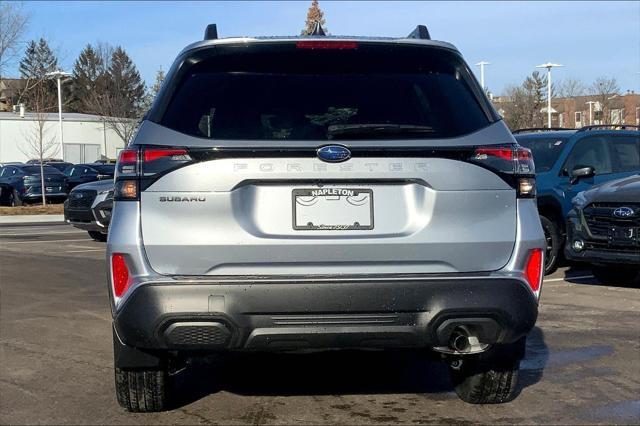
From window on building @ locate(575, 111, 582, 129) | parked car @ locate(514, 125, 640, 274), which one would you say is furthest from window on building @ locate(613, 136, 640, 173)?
window on building @ locate(575, 111, 582, 129)

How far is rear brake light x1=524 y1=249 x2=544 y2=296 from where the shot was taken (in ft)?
13.5

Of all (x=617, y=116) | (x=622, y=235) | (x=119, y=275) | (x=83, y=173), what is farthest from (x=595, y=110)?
(x=119, y=275)

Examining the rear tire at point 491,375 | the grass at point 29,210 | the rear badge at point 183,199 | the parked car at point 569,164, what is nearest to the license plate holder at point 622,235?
the parked car at point 569,164

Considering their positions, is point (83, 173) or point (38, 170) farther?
point (83, 173)

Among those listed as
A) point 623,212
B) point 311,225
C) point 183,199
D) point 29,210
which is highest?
point 183,199

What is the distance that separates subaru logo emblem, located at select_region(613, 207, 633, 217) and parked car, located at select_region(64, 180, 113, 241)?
28.2 feet

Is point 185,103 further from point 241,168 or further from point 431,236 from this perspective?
point 431,236

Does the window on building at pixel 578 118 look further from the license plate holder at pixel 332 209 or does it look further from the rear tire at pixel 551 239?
the license plate holder at pixel 332 209

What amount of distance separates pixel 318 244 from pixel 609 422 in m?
2.00

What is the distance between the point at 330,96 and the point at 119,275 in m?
1.33

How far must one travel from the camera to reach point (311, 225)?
396cm

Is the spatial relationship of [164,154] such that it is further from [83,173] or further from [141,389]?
[83,173]

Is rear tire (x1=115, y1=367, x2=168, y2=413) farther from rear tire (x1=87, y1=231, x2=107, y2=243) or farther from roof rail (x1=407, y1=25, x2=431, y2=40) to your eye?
rear tire (x1=87, y1=231, x2=107, y2=243)

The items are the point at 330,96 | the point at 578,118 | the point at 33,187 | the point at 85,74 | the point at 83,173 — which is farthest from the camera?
the point at 85,74
